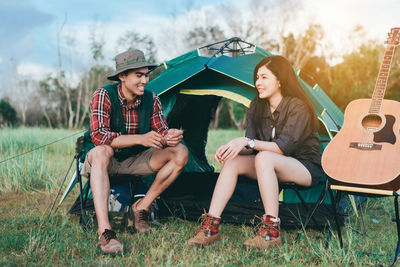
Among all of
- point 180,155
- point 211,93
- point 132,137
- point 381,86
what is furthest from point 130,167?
point 381,86

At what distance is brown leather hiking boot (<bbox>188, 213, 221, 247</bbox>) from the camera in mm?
2375

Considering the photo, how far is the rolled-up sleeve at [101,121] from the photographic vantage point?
2621 mm

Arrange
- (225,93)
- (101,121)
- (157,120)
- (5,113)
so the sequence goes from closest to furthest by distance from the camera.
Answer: (101,121)
(157,120)
(225,93)
(5,113)

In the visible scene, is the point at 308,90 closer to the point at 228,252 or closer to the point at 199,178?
the point at 199,178

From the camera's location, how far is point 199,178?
160 inches

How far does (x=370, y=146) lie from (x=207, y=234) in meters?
1.13

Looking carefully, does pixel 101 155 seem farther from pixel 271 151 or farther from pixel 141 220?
pixel 271 151

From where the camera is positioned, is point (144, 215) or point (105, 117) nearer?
point (105, 117)

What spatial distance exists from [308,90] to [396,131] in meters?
1.23

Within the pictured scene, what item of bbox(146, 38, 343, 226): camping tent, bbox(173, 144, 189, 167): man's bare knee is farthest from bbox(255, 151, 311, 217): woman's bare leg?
bbox(173, 144, 189, 167): man's bare knee

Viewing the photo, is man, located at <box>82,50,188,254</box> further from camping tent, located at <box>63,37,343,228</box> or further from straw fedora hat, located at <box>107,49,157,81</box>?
camping tent, located at <box>63,37,343,228</box>

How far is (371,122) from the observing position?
8.04 feet

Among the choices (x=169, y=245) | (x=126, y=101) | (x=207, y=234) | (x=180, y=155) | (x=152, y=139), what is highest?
(x=126, y=101)

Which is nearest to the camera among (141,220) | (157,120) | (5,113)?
(141,220)
